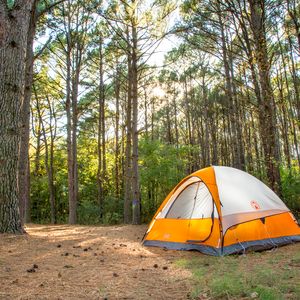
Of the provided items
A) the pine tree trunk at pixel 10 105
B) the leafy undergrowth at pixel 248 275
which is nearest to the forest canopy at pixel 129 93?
the pine tree trunk at pixel 10 105

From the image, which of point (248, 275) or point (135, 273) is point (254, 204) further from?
point (135, 273)

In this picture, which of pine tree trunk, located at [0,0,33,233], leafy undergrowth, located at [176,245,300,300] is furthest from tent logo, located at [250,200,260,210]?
pine tree trunk, located at [0,0,33,233]

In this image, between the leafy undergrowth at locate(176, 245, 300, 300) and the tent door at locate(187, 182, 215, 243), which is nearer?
the leafy undergrowth at locate(176, 245, 300, 300)

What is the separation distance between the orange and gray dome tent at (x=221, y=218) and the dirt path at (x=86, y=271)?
1.32ft

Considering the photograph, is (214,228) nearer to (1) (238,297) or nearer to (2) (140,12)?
(1) (238,297)

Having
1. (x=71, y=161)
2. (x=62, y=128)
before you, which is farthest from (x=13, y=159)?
(x=62, y=128)

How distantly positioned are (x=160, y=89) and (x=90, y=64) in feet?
37.0

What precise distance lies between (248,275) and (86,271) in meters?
1.98

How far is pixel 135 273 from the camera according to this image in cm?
411

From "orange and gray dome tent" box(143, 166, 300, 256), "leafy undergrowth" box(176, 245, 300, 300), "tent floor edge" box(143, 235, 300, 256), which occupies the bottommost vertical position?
"leafy undergrowth" box(176, 245, 300, 300)

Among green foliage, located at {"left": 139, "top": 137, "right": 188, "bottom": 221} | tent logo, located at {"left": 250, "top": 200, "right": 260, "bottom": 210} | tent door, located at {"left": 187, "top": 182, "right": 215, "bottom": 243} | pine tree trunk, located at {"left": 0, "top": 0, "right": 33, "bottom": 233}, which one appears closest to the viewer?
tent door, located at {"left": 187, "top": 182, "right": 215, "bottom": 243}

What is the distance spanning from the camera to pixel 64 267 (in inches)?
167

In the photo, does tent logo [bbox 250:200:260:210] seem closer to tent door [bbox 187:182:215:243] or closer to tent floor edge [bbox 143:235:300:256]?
tent floor edge [bbox 143:235:300:256]

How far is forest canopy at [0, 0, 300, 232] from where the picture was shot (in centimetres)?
767
